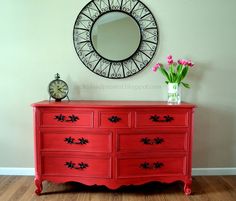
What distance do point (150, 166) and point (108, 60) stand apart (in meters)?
1.24

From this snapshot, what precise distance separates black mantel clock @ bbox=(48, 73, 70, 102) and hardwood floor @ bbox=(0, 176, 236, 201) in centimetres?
96

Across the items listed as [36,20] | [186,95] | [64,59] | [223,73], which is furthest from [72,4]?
[223,73]

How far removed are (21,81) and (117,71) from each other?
112 centimetres

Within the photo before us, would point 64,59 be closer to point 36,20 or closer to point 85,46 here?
point 85,46

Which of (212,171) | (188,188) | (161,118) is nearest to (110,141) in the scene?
(161,118)

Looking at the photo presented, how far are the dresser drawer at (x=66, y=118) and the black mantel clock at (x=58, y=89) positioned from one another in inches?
10.8

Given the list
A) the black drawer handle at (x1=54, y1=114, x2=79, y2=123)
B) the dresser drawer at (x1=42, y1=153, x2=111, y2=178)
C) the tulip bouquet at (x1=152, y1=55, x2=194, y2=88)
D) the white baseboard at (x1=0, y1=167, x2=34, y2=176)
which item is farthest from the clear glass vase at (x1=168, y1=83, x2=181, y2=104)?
the white baseboard at (x1=0, y1=167, x2=34, y2=176)

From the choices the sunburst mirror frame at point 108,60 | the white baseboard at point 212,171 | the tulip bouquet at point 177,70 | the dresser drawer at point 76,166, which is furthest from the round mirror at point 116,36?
the white baseboard at point 212,171

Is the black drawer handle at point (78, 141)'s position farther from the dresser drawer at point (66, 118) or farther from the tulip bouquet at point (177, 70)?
the tulip bouquet at point (177, 70)

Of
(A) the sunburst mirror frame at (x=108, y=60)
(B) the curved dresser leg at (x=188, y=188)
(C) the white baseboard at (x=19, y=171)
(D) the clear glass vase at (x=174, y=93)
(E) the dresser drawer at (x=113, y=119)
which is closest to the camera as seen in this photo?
(E) the dresser drawer at (x=113, y=119)

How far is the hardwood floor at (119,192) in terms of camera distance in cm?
208

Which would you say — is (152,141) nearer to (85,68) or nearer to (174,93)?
(174,93)

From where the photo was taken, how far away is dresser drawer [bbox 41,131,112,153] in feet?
6.72

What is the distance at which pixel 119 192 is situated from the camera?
2195 millimetres
